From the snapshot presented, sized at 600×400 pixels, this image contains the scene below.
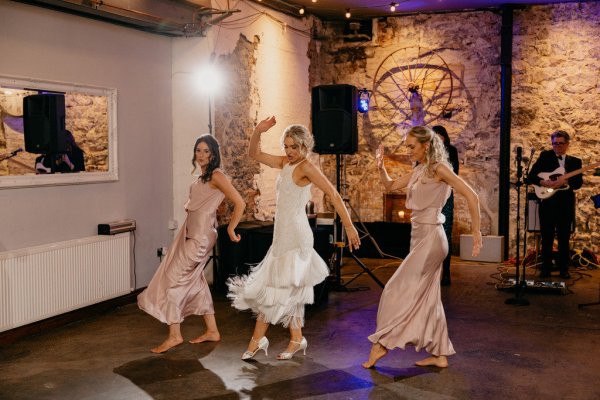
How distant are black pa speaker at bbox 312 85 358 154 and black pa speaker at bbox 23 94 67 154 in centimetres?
264

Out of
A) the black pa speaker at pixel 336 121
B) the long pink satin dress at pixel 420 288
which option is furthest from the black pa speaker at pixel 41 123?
the long pink satin dress at pixel 420 288

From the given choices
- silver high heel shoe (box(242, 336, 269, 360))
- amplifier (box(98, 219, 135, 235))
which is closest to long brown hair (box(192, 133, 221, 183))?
silver high heel shoe (box(242, 336, 269, 360))

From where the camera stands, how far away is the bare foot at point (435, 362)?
4.83 m

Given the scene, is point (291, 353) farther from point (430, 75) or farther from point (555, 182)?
point (430, 75)

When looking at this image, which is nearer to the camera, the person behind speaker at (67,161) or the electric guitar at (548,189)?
the person behind speaker at (67,161)

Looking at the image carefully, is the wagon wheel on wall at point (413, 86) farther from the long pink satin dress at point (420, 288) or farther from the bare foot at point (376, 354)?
the bare foot at point (376, 354)

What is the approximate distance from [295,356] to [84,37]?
11.2 ft

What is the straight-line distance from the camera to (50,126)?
5.38 meters

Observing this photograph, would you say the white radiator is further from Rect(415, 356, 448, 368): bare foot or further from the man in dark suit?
the man in dark suit

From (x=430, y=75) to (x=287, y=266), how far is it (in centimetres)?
591

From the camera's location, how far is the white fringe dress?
15.7 ft

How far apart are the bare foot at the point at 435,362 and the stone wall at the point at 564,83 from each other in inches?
207

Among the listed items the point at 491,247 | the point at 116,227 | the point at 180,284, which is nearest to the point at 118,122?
the point at 116,227

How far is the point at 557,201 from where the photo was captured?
812 cm
